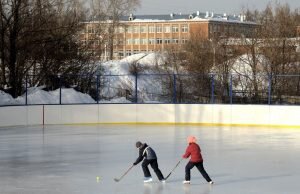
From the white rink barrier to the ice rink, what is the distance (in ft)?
3.71

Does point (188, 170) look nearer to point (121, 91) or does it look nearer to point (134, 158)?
point (134, 158)

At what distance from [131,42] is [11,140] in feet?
296

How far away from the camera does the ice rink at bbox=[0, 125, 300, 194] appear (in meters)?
11.0

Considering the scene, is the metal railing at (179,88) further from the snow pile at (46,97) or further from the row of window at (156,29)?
the row of window at (156,29)

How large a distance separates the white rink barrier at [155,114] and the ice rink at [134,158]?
1131mm

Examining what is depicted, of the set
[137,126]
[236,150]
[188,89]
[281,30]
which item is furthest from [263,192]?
[281,30]

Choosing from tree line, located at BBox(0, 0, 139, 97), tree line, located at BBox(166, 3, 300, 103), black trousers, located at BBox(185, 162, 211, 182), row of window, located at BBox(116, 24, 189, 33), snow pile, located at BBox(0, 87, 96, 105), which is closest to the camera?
black trousers, located at BBox(185, 162, 211, 182)

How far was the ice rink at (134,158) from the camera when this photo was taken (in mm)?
11016

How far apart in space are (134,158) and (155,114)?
1067 centimetres

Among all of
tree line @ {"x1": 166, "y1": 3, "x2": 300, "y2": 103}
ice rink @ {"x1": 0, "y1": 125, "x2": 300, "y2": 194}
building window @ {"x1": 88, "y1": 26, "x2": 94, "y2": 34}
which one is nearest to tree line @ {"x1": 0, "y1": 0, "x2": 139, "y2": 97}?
building window @ {"x1": 88, "y1": 26, "x2": 94, "y2": 34}

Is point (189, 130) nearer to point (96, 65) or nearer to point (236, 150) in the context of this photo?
point (236, 150)

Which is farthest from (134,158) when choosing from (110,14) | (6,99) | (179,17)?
(179,17)

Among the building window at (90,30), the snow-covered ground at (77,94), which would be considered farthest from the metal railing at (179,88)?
the building window at (90,30)

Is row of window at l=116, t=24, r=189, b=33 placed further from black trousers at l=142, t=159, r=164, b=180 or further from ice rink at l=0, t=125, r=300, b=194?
black trousers at l=142, t=159, r=164, b=180
